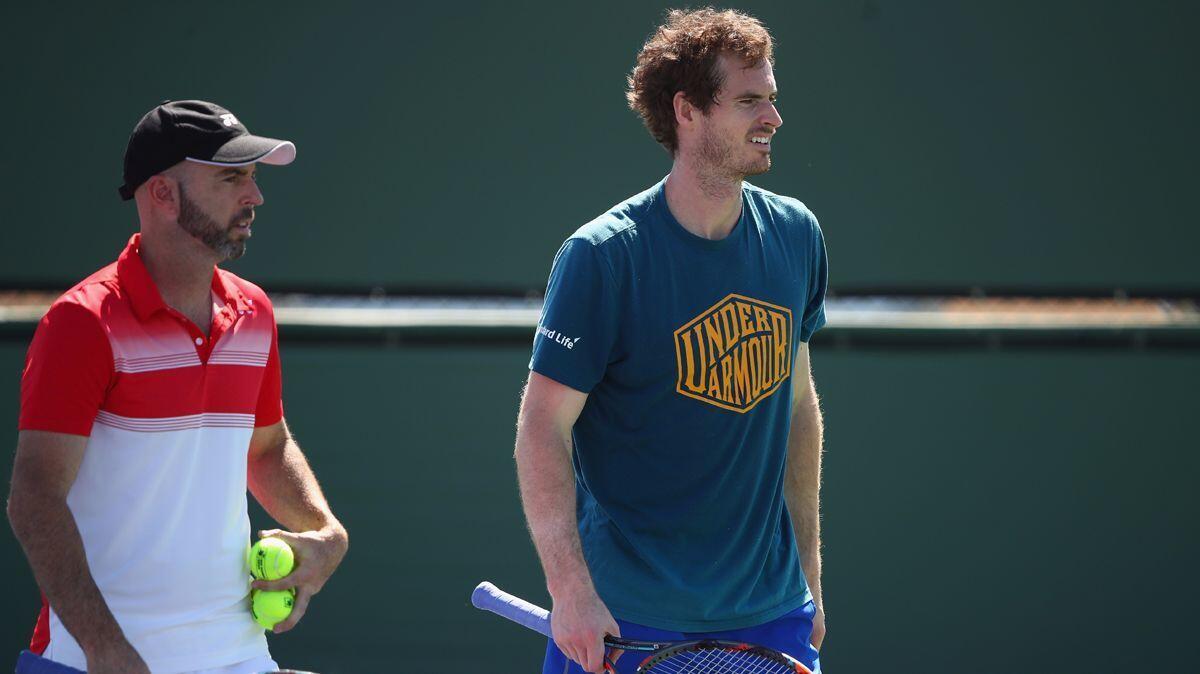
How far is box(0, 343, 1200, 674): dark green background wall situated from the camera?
5.14 meters

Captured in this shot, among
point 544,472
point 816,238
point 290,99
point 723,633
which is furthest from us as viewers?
point 290,99

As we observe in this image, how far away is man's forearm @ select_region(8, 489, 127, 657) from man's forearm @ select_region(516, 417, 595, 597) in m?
0.81

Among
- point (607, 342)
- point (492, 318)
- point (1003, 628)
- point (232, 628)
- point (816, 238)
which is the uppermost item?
point (816, 238)

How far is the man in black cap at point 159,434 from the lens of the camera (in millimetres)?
2742

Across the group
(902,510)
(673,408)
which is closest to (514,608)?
(673,408)

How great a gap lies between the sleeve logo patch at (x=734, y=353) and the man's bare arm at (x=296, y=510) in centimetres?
88

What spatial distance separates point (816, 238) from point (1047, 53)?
2.35 metres

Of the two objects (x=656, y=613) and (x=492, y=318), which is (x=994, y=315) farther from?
(x=656, y=613)

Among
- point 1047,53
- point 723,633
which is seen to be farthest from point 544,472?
point 1047,53

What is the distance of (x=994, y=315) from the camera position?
17.1 feet

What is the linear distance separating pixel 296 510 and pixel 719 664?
1.07m

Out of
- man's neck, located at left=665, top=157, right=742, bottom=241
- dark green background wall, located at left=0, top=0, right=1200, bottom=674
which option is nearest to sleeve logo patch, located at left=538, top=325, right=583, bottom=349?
man's neck, located at left=665, top=157, right=742, bottom=241

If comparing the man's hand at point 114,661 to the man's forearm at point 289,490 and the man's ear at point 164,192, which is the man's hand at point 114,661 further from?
the man's ear at point 164,192

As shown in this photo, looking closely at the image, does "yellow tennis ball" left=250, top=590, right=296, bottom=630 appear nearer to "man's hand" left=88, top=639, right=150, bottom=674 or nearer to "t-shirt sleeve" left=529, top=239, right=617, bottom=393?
"man's hand" left=88, top=639, right=150, bottom=674
